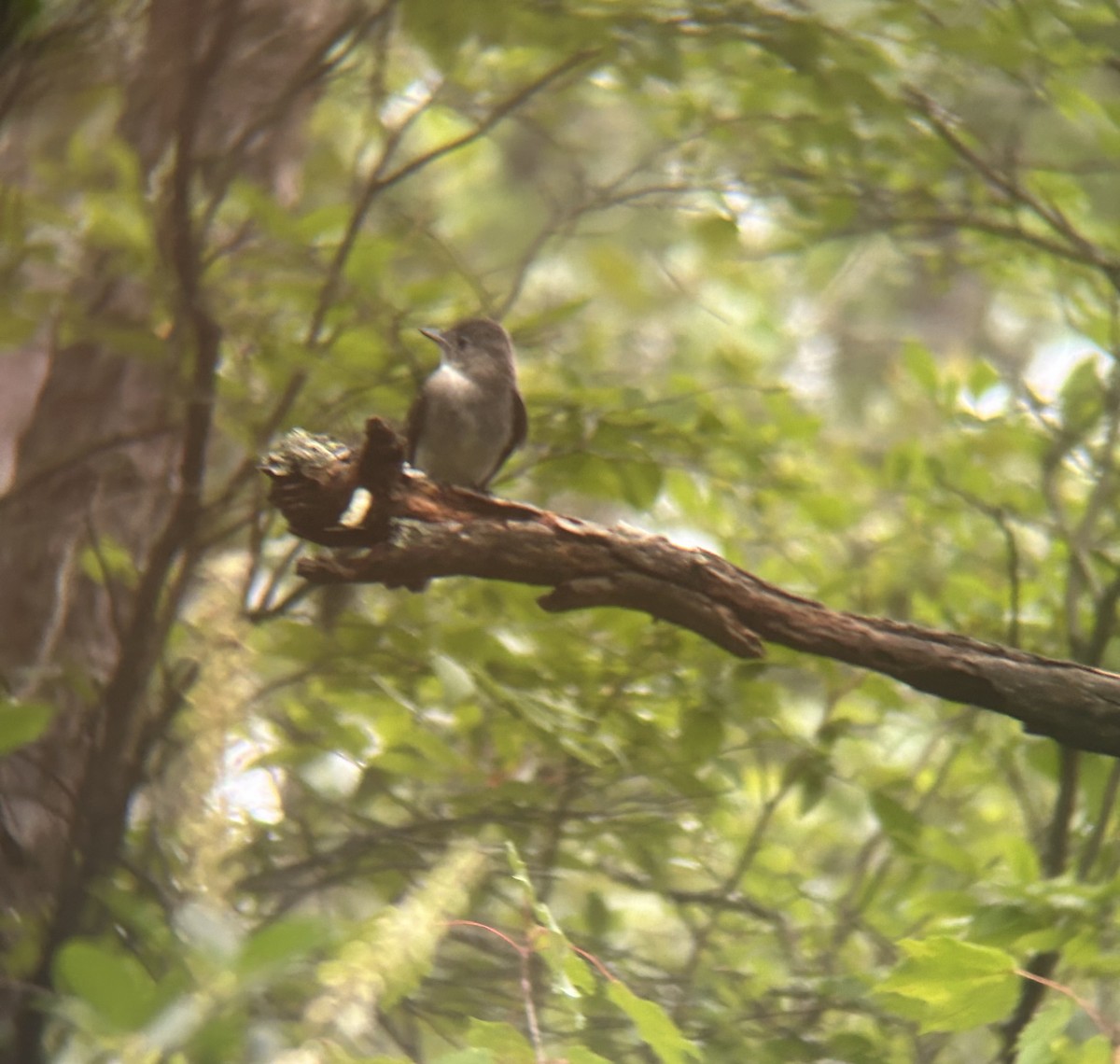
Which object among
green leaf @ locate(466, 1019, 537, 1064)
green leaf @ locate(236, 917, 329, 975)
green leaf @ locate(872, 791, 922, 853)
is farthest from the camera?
green leaf @ locate(872, 791, 922, 853)

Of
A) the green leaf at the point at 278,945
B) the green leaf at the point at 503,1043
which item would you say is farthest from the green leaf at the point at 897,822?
the green leaf at the point at 278,945

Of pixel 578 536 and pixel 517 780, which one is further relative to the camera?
pixel 517 780

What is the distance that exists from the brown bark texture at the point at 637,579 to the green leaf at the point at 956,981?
0.30 meters

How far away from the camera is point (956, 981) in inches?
61.6

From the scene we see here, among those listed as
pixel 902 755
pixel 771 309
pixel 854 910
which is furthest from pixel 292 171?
pixel 771 309

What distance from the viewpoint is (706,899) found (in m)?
2.55

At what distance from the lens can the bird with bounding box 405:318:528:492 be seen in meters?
2.38

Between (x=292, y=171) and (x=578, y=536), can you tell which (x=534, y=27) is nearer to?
(x=292, y=171)

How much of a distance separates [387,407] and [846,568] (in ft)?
3.62

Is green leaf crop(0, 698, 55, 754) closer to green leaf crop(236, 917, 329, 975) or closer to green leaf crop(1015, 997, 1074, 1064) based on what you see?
green leaf crop(236, 917, 329, 975)

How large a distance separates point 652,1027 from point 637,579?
1.73 ft

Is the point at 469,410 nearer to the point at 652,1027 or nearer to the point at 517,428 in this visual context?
the point at 517,428

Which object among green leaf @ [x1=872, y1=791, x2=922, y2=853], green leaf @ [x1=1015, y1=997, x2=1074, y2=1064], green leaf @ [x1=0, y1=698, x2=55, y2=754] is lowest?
green leaf @ [x1=872, y1=791, x2=922, y2=853]

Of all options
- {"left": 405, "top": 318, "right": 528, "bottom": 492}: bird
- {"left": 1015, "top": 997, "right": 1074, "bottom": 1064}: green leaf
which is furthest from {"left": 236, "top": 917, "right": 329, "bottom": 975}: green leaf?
{"left": 405, "top": 318, "right": 528, "bottom": 492}: bird
